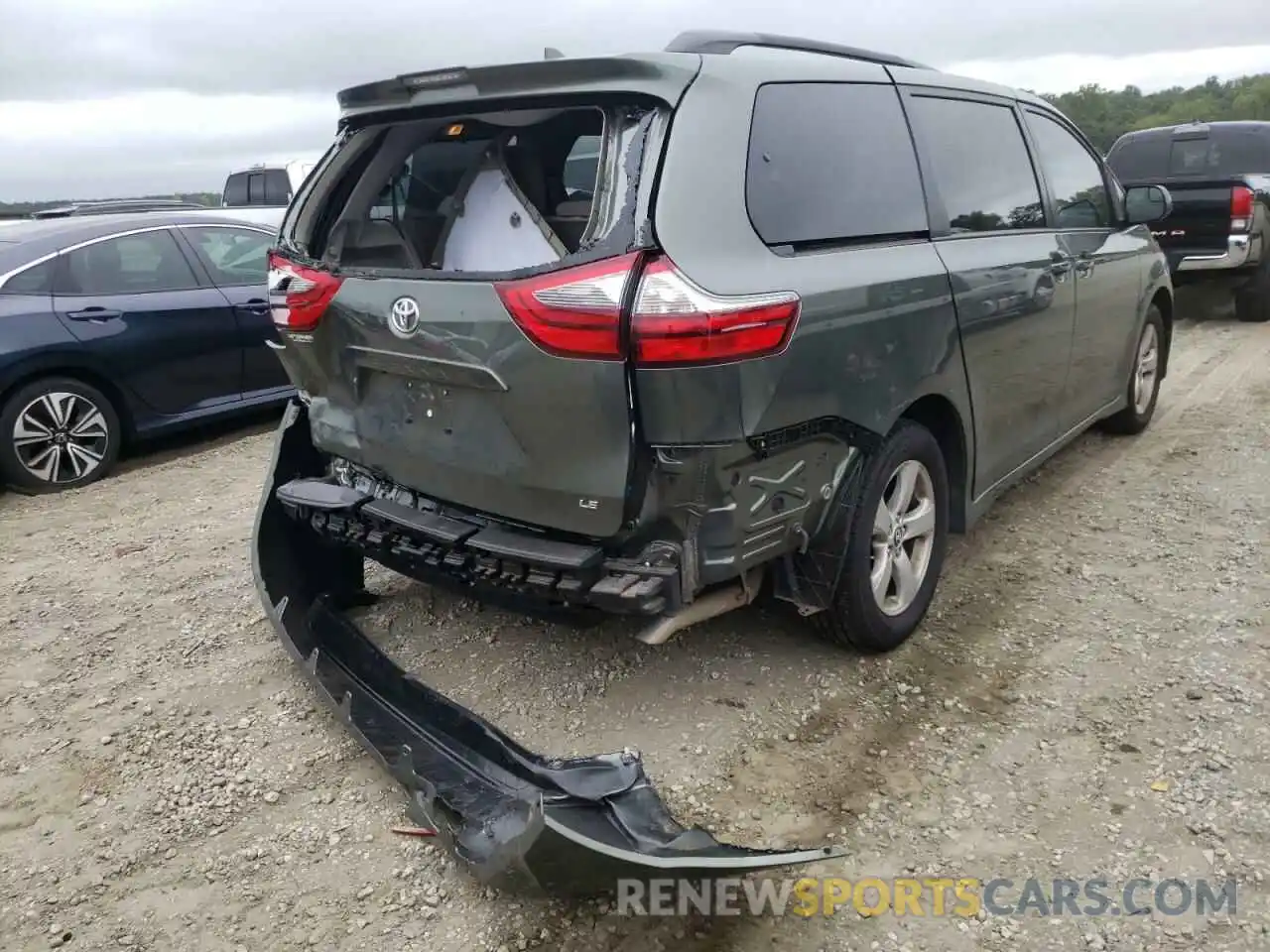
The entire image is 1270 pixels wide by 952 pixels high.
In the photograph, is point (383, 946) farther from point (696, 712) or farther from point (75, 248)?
point (75, 248)

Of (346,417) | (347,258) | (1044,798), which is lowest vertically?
(1044,798)

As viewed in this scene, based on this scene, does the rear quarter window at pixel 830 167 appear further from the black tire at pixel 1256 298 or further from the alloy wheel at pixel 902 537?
the black tire at pixel 1256 298

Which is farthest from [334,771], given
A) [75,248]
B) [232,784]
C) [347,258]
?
[75,248]

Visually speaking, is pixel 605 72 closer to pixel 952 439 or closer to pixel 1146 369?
pixel 952 439

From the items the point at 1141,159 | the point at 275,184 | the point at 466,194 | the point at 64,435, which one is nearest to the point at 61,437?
the point at 64,435

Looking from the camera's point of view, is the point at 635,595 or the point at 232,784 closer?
the point at 635,595

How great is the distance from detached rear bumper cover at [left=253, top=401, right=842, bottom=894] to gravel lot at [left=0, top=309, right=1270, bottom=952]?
17cm

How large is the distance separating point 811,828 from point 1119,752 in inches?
38.1

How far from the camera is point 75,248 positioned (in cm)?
609

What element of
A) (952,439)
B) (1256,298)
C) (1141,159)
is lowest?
(1256,298)

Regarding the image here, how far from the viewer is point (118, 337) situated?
6.07 metres

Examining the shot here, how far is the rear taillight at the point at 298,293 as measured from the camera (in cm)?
311

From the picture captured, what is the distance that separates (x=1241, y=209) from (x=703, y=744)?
850cm

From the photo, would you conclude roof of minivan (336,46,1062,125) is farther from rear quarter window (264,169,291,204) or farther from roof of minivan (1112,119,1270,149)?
rear quarter window (264,169,291,204)
